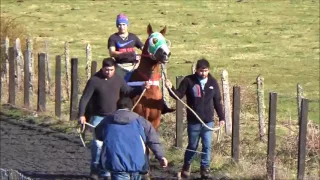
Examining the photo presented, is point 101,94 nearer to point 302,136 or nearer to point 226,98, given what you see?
point 302,136

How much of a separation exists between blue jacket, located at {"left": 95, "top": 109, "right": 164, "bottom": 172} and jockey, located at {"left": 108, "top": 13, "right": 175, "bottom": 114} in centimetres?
296

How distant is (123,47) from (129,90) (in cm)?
170

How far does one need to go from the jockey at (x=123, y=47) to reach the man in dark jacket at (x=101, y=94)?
626 mm

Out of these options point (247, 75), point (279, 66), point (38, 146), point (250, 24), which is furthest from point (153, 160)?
point (250, 24)

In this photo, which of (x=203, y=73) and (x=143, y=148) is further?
(x=203, y=73)

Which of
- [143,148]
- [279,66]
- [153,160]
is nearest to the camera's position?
[143,148]

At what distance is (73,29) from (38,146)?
22403 millimetres

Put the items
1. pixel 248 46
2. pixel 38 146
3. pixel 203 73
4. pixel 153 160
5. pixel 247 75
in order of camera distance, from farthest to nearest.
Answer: pixel 248 46 → pixel 247 75 → pixel 38 146 → pixel 153 160 → pixel 203 73

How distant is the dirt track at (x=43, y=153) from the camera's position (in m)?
12.3

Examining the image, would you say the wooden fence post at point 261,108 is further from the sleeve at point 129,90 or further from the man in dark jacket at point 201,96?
the sleeve at point 129,90

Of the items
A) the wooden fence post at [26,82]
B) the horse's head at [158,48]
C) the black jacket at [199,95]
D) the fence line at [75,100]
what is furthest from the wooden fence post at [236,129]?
the wooden fence post at [26,82]

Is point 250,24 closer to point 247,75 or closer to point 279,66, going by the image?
point 279,66

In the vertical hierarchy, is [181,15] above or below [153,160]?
above

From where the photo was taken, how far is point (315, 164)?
13.7 metres
